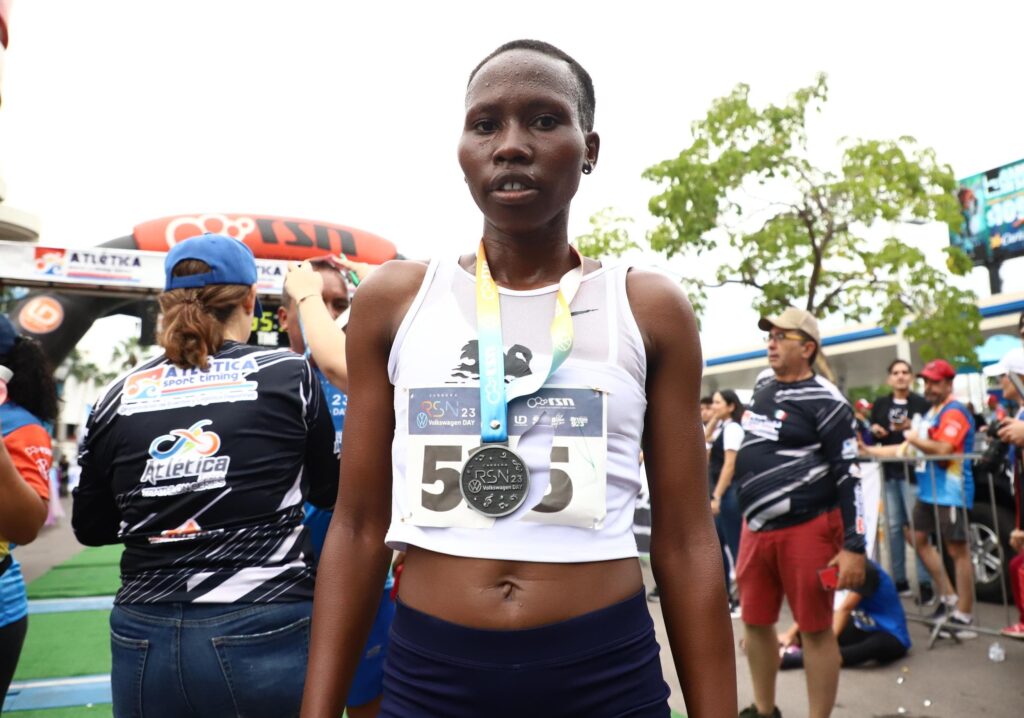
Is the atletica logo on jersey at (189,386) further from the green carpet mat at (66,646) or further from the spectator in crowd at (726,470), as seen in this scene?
the spectator in crowd at (726,470)

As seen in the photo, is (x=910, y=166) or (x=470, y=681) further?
(x=910, y=166)

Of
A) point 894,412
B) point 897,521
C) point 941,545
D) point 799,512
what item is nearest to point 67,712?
point 799,512

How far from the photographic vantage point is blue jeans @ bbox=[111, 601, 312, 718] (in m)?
1.87

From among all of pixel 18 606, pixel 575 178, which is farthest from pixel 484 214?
pixel 18 606

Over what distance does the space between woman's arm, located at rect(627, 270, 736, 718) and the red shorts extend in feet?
9.39

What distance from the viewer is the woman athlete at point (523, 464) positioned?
4.43ft

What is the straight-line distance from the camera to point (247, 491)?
6.60 feet

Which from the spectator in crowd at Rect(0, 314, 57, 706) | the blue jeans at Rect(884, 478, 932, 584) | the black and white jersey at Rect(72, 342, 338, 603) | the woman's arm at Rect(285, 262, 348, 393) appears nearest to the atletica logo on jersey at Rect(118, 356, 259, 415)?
the black and white jersey at Rect(72, 342, 338, 603)

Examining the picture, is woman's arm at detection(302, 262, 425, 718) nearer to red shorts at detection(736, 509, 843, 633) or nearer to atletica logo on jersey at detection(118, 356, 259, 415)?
atletica logo on jersey at detection(118, 356, 259, 415)

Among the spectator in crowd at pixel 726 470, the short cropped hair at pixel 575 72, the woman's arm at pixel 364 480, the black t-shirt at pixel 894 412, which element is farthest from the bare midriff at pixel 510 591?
the black t-shirt at pixel 894 412

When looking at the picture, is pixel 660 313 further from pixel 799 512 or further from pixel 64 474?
pixel 64 474

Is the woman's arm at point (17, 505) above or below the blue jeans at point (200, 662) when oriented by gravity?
above

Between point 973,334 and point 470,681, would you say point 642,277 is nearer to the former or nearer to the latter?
point 470,681

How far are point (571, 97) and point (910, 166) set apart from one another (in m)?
12.0
